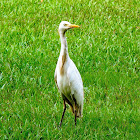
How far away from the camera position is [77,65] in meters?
6.35

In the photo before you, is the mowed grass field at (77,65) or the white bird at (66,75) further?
the mowed grass field at (77,65)

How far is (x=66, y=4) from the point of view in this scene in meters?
9.27

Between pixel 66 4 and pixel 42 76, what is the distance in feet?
12.5

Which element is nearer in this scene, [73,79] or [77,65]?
[73,79]

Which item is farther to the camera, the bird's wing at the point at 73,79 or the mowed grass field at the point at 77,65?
the mowed grass field at the point at 77,65

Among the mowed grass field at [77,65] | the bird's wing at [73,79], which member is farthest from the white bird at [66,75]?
the mowed grass field at [77,65]

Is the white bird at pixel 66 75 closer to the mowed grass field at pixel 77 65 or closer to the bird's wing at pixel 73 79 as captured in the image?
the bird's wing at pixel 73 79

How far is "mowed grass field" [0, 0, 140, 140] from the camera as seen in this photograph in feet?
15.3

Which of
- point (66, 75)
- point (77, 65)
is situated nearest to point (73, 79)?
point (66, 75)

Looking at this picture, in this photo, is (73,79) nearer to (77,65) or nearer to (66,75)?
(66,75)

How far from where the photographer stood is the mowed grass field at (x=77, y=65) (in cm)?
467

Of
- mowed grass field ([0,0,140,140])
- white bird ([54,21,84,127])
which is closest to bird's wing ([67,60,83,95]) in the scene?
white bird ([54,21,84,127])

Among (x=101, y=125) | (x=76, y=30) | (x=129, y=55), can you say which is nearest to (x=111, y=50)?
(x=129, y=55)

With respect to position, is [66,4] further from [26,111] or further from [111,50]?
[26,111]
